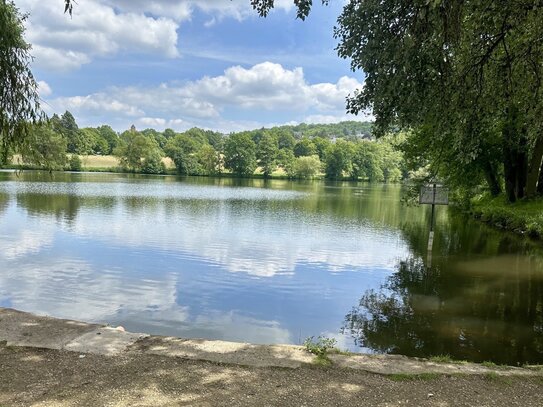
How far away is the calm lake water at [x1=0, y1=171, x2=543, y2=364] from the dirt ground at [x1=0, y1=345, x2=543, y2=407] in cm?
297

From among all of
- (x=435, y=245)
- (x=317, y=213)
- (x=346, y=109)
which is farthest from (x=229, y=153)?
(x=346, y=109)

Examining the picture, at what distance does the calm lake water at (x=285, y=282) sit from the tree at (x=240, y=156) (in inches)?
3613

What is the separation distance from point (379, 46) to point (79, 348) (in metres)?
6.22

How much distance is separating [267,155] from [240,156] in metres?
8.76

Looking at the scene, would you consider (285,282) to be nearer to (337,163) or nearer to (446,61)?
(446,61)

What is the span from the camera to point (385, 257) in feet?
59.6

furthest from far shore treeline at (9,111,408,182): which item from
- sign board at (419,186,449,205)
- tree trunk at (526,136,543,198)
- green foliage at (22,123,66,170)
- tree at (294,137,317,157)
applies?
green foliage at (22,123,66,170)

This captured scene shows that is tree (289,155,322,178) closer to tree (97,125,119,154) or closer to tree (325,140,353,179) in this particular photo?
tree (325,140,353,179)

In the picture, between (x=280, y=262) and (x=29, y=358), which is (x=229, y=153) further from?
(x=29, y=358)

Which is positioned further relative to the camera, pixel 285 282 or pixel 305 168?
pixel 305 168

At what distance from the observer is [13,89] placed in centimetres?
785

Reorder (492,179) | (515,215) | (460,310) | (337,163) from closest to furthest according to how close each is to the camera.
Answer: (460,310) → (515,215) → (492,179) → (337,163)

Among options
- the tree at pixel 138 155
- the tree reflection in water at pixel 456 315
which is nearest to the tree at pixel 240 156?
the tree at pixel 138 155

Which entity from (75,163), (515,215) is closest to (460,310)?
(515,215)
